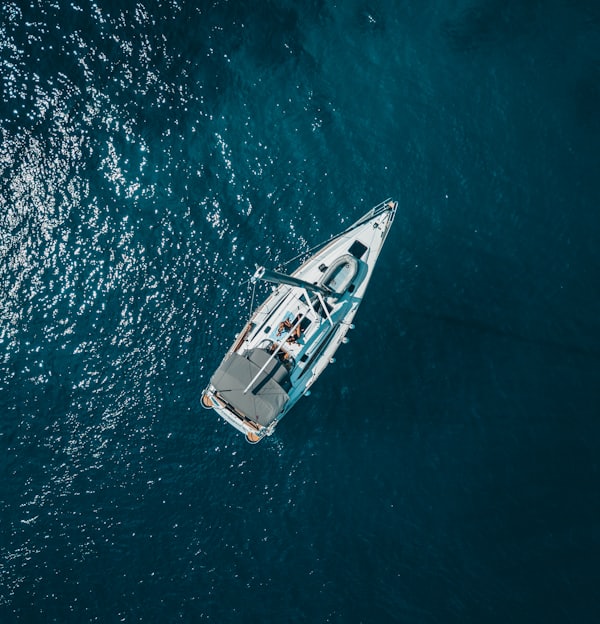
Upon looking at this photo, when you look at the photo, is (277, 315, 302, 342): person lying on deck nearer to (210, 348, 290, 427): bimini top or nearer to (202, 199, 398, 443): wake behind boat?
(202, 199, 398, 443): wake behind boat

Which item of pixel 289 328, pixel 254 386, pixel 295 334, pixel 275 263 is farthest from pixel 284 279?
pixel 275 263

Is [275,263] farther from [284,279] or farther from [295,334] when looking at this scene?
[284,279]

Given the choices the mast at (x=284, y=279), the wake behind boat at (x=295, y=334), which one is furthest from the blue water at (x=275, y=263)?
the mast at (x=284, y=279)

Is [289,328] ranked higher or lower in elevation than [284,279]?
lower

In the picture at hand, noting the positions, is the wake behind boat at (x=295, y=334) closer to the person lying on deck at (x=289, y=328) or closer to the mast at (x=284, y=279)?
the person lying on deck at (x=289, y=328)

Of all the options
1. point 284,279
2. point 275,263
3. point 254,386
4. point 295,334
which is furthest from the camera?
point 275,263

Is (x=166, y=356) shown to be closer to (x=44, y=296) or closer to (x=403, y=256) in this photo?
(x=44, y=296)

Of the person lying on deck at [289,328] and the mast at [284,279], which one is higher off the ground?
the mast at [284,279]
